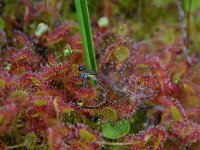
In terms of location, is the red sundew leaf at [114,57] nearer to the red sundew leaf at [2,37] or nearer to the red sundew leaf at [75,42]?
the red sundew leaf at [75,42]

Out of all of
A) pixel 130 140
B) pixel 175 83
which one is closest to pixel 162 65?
pixel 175 83

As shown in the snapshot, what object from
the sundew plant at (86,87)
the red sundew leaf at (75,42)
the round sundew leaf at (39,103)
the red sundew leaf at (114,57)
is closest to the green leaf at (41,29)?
the sundew plant at (86,87)

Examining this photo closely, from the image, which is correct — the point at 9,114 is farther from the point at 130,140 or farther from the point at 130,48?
the point at 130,48

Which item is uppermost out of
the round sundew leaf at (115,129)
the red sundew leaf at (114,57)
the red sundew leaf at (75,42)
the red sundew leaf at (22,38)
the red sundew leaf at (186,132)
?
the red sundew leaf at (22,38)

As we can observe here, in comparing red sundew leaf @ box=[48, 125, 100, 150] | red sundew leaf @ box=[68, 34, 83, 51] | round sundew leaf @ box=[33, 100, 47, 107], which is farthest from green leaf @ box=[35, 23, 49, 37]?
red sundew leaf @ box=[48, 125, 100, 150]

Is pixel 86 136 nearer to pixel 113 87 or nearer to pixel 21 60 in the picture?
pixel 113 87

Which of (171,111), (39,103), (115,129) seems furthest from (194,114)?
(39,103)

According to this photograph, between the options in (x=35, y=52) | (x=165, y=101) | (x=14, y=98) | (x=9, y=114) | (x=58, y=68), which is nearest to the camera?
(x=9, y=114)
